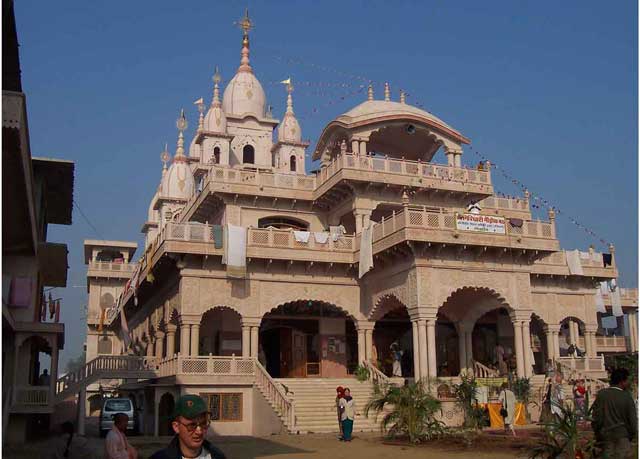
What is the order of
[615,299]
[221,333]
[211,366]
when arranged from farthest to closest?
[615,299] → [221,333] → [211,366]

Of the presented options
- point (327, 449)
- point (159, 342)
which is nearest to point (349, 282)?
point (159, 342)

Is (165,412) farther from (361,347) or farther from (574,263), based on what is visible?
(574,263)

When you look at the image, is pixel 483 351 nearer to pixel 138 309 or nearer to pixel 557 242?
pixel 557 242

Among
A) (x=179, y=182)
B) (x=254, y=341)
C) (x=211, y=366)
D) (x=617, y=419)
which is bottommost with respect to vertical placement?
(x=617, y=419)

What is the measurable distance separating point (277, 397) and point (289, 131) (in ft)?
84.1

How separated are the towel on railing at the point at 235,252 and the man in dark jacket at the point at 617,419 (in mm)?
19745

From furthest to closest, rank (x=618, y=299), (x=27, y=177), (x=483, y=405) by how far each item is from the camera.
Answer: (x=618, y=299)
(x=483, y=405)
(x=27, y=177)

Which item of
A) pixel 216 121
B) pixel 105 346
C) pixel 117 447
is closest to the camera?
pixel 117 447

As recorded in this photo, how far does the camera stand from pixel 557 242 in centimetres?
2806

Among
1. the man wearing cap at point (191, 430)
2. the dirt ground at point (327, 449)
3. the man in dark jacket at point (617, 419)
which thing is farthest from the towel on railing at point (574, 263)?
the man wearing cap at point (191, 430)

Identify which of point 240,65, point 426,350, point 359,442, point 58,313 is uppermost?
point 240,65

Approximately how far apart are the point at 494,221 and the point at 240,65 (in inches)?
954

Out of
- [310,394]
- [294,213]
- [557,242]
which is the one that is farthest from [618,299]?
[310,394]

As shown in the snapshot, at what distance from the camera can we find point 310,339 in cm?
3173
